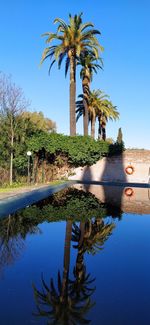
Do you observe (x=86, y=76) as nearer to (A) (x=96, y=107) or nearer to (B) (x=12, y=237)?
(A) (x=96, y=107)

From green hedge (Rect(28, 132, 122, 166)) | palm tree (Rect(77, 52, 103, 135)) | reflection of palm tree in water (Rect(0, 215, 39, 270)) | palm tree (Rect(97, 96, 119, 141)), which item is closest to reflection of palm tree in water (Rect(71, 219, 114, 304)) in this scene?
reflection of palm tree in water (Rect(0, 215, 39, 270))

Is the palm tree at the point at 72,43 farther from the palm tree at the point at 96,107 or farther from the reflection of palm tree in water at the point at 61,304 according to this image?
the reflection of palm tree in water at the point at 61,304

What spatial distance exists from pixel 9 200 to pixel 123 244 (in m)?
5.29

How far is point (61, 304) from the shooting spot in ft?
13.5

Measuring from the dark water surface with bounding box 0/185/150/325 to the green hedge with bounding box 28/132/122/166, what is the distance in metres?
18.0

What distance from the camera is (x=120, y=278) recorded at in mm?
5164

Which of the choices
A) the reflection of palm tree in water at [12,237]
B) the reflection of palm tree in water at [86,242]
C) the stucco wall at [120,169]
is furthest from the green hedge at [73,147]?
the reflection of palm tree in water at [86,242]

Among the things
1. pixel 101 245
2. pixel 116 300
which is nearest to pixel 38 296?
pixel 116 300

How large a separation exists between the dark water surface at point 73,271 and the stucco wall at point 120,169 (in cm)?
2559

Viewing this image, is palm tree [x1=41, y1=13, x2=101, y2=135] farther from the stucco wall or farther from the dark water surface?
the dark water surface

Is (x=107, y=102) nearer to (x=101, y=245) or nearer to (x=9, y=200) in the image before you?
(x=9, y=200)

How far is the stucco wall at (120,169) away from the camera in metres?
35.8

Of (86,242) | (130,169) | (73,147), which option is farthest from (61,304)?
(130,169)

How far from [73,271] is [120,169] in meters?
31.2
